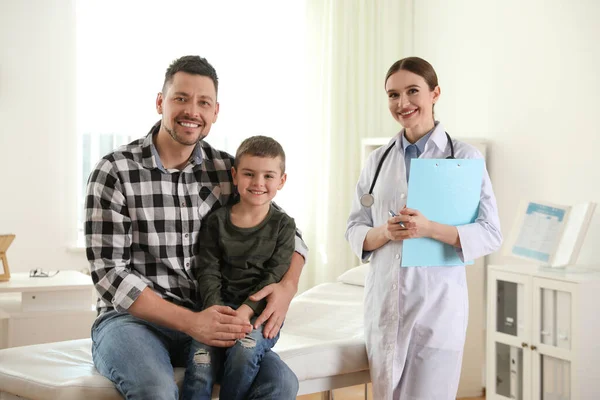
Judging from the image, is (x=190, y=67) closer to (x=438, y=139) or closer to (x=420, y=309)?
(x=438, y=139)

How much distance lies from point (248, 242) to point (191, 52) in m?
2.67

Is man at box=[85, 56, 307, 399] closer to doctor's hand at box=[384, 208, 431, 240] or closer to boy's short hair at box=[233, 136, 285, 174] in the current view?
boy's short hair at box=[233, 136, 285, 174]

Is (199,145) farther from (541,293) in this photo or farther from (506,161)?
(506,161)

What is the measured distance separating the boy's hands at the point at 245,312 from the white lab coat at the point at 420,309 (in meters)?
0.38

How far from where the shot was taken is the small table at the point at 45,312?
3.03 m

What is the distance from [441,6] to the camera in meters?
4.14

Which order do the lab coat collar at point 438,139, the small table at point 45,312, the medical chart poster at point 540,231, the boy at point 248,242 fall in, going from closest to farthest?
the boy at point 248,242, the lab coat collar at point 438,139, the medical chart poster at point 540,231, the small table at point 45,312

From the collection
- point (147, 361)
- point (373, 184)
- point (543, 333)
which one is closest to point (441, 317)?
point (373, 184)

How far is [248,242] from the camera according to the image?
1.83 metres

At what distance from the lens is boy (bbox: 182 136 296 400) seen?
5.85ft

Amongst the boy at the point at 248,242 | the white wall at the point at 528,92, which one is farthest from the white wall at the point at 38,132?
the boy at the point at 248,242

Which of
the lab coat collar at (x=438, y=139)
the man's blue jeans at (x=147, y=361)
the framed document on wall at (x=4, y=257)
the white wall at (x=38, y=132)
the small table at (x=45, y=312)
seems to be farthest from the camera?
the white wall at (x=38, y=132)

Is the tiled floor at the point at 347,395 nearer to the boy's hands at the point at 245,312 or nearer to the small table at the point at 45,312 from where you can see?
the small table at the point at 45,312

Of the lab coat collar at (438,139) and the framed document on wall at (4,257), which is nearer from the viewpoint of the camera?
the lab coat collar at (438,139)
